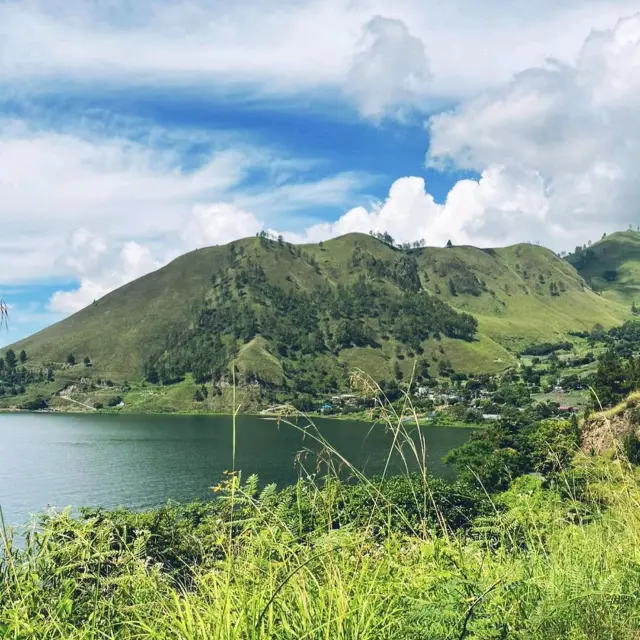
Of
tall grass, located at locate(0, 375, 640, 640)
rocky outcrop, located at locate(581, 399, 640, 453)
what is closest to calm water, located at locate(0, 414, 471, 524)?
rocky outcrop, located at locate(581, 399, 640, 453)

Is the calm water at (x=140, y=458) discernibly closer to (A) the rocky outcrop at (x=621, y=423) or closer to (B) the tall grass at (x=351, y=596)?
(A) the rocky outcrop at (x=621, y=423)

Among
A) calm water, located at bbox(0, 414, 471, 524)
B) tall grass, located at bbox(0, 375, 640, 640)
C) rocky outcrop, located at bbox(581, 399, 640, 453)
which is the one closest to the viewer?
tall grass, located at bbox(0, 375, 640, 640)

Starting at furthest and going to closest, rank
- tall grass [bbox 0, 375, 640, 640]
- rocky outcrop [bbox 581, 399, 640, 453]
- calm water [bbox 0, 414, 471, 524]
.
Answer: calm water [bbox 0, 414, 471, 524], rocky outcrop [bbox 581, 399, 640, 453], tall grass [bbox 0, 375, 640, 640]

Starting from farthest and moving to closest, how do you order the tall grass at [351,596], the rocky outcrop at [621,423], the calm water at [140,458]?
the calm water at [140,458] → the rocky outcrop at [621,423] → the tall grass at [351,596]

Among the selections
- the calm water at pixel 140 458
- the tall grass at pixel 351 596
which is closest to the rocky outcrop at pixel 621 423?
the calm water at pixel 140 458

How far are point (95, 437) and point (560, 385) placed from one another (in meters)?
149

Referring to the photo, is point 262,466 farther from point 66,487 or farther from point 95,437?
point 95,437

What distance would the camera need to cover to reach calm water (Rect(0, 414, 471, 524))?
70062 mm

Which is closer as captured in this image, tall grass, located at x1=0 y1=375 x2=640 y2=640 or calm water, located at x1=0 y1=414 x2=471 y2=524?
tall grass, located at x1=0 y1=375 x2=640 y2=640

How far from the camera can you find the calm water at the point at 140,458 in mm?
70062

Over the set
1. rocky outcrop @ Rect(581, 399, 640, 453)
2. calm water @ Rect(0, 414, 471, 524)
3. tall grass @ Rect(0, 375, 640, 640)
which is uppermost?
tall grass @ Rect(0, 375, 640, 640)

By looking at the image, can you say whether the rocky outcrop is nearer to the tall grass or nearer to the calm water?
the calm water

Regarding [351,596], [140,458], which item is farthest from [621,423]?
[140,458]

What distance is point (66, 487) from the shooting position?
75938mm
